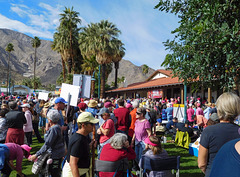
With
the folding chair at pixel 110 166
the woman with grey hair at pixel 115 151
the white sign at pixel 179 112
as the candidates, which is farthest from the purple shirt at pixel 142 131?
the white sign at pixel 179 112

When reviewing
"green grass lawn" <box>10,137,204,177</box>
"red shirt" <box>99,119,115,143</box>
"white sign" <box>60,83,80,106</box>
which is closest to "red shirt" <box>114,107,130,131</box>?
"red shirt" <box>99,119,115,143</box>

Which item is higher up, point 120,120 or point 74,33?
point 74,33

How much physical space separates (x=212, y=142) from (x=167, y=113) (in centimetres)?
1027

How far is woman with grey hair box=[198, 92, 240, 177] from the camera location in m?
2.35

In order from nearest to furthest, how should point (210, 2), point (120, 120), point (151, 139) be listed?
1. point (151, 139)
2. point (120, 120)
3. point (210, 2)

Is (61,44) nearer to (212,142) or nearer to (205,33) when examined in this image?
(205,33)

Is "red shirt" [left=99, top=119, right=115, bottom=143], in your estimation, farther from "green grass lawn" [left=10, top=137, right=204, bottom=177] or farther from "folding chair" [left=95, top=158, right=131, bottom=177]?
"green grass lawn" [left=10, top=137, right=204, bottom=177]

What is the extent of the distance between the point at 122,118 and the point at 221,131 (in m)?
3.99

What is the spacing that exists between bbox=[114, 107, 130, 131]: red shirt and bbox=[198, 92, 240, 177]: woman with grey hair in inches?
150

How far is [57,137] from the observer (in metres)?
4.00

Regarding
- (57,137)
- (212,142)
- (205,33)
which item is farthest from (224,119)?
(205,33)

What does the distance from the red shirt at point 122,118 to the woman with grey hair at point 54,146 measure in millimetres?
2429

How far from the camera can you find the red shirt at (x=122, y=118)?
6281 millimetres

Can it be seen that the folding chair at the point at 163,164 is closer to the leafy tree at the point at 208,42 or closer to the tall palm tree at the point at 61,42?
the leafy tree at the point at 208,42
